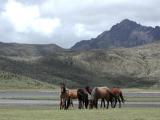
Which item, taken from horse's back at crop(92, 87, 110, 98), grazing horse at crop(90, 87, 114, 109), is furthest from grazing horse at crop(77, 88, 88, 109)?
horse's back at crop(92, 87, 110, 98)

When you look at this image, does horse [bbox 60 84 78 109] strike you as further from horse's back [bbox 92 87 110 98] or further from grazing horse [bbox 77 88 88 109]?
horse's back [bbox 92 87 110 98]

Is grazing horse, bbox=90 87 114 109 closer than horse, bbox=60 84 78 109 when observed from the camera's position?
Yes

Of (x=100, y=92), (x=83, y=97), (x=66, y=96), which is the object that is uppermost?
(x=100, y=92)

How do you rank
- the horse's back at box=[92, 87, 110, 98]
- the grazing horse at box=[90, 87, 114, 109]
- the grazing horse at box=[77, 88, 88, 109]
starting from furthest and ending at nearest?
the grazing horse at box=[77, 88, 88, 109], the horse's back at box=[92, 87, 110, 98], the grazing horse at box=[90, 87, 114, 109]

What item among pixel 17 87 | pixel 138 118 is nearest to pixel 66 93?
pixel 138 118

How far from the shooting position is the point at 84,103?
4794 centimetres

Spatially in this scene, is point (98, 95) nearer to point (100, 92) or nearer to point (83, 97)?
point (100, 92)

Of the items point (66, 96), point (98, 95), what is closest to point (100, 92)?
point (98, 95)

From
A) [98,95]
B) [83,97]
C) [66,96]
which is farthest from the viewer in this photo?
[66,96]

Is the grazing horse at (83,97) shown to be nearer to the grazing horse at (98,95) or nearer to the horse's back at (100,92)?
the grazing horse at (98,95)

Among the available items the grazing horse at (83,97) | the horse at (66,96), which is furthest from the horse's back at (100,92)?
the horse at (66,96)

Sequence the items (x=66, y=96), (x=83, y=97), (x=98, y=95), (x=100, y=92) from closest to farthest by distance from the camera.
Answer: (x=98, y=95) < (x=100, y=92) < (x=83, y=97) < (x=66, y=96)

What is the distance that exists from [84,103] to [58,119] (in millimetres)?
16060

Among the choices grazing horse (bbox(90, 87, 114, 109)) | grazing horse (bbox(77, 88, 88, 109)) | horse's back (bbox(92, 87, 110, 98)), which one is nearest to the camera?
grazing horse (bbox(90, 87, 114, 109))
